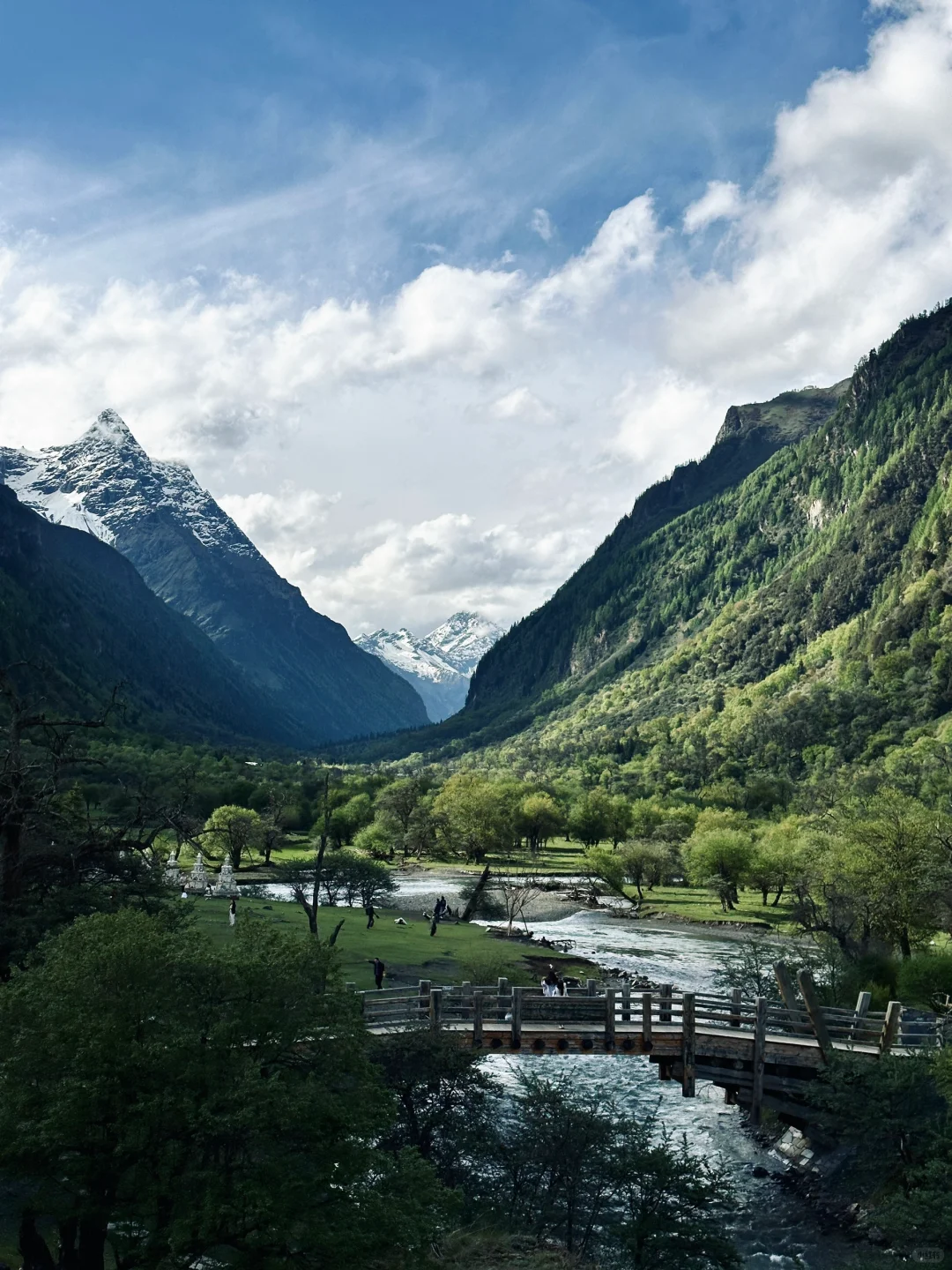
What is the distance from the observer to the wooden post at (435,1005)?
1565 inches

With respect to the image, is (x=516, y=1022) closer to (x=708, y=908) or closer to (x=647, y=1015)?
(x=647, y=1015)

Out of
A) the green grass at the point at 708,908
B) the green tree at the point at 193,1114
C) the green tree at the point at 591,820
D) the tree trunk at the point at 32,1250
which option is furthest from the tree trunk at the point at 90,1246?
the green tree at the point at 591,820

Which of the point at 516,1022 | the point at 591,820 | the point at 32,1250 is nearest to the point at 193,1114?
the point at 32,1250

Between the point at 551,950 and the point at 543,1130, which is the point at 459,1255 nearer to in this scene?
the point at 543,1130

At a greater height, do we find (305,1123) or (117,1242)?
(305,1123)

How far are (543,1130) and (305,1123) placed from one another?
1470cm

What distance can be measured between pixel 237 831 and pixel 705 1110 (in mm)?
93849

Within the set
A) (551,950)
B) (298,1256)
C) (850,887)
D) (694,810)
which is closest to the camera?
(298,1256)

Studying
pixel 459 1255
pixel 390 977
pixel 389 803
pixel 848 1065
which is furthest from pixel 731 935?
pixel 389 803

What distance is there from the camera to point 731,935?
98875mm

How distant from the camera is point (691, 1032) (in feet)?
133

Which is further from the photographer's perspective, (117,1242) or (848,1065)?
(848,1065)

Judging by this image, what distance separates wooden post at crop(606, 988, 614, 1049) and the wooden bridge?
1.4 inches

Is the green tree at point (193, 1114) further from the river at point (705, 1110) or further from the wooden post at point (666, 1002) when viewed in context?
the river at point (705, 1110)
